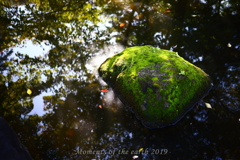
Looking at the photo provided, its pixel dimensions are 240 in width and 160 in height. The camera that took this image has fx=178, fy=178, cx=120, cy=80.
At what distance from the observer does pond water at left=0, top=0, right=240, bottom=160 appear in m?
3.66

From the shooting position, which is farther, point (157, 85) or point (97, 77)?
point (97, 77)

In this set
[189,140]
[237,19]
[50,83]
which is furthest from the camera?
[237,19]

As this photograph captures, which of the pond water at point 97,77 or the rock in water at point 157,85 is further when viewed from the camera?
the rock in water at point 157,85

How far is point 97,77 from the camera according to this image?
18.0ft

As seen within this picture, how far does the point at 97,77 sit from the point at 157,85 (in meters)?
2.08

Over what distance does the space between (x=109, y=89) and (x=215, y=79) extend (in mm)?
3089

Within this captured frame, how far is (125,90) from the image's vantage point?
4.37 meters

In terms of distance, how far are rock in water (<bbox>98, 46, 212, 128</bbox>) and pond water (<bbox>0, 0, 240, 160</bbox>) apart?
25cm

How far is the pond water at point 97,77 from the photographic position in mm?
3660

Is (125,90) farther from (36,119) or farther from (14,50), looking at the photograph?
(14,50)

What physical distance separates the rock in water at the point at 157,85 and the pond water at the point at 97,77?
10.0 inches

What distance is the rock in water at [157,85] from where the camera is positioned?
390 cm

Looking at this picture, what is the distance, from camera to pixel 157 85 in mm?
4109

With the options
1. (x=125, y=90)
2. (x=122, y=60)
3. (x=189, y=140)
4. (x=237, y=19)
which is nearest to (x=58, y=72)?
(x=122, y=60)
